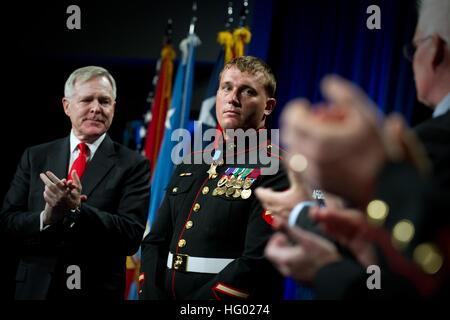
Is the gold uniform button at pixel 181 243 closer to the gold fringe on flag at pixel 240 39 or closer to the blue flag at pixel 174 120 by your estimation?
the blue flag at pixel 174 120

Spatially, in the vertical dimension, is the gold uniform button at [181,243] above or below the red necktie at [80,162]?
below

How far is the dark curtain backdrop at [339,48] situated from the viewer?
2801 millimetres

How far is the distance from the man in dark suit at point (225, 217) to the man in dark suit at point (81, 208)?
0.54 feet

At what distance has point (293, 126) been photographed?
575 millimetres

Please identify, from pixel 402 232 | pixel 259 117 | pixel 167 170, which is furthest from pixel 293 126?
pixel 167 170

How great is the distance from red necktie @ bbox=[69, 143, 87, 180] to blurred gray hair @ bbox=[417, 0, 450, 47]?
1486mm

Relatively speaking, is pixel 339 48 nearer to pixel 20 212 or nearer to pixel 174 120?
pixel 174 120

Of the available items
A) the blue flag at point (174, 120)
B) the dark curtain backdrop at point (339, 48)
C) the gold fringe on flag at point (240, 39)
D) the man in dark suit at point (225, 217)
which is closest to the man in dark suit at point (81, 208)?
the man in dark suit at point (225, 217)

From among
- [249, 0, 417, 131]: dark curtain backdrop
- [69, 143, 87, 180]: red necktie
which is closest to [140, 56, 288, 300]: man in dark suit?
[69, 143, 87, 180]: red necktie

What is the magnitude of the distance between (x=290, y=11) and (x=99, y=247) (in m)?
2.35

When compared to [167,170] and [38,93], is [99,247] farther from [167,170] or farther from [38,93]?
[38,93]

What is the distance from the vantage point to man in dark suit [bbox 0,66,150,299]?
162 cm

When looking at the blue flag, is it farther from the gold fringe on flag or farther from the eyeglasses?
the eyeglasses

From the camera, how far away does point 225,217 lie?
5.06 ft
